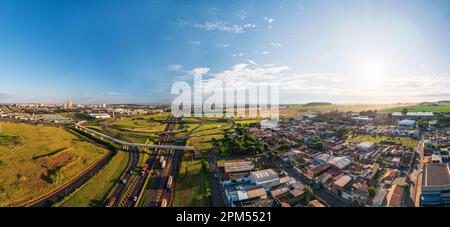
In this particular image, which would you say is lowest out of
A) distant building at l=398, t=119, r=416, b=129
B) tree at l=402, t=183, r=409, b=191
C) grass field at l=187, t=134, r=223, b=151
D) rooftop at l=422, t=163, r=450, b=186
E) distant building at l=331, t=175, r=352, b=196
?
distant building at l=331, t=175, r=352, b=196

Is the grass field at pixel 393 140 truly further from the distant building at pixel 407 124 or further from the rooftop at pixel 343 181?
the rooftop at pixel 343 181

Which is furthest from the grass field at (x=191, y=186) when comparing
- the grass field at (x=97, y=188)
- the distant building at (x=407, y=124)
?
the distant building at (x=407, y=124)

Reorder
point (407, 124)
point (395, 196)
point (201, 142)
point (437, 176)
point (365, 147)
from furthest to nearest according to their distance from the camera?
point (407, 124)
point (201, 142)
point (365, 147)
point (437, 176)
point (395, 196)

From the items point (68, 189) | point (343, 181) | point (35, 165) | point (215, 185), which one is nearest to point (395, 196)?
point (343, 181)

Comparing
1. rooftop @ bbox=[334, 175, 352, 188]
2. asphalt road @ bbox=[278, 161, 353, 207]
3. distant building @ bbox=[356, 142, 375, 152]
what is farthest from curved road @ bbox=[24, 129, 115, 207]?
distant building @ bbox=[356, 142, 375, 152]

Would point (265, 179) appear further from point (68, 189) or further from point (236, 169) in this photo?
point (68, 189)

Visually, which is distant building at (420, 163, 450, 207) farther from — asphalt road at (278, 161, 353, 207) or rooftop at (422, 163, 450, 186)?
asphalt road at (278, 161, 353, 207)
